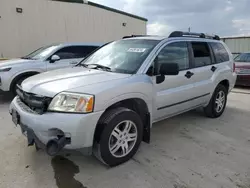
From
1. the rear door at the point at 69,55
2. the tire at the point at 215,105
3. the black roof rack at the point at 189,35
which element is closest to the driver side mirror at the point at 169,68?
the black roof rack at the point at 189,35

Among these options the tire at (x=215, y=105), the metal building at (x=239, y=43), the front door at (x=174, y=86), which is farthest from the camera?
the metal building at (x=239, y=43)

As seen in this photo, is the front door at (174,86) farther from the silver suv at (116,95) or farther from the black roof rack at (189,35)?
the black roof rack at (189,35)

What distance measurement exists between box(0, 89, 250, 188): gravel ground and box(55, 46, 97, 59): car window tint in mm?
3200

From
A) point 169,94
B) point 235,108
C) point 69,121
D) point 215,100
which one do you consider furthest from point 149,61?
point 235,108

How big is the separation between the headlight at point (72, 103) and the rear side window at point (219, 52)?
321 cm

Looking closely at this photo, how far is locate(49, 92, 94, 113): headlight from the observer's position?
2.48 meters

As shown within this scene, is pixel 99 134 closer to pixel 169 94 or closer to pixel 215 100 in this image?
pixel 169 94

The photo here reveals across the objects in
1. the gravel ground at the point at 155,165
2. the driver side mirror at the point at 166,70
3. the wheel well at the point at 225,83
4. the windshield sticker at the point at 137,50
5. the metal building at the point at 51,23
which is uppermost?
the metal building at the point at 51,23

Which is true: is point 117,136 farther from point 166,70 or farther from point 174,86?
point 174,86

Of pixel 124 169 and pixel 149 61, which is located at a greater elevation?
pixel 149 61

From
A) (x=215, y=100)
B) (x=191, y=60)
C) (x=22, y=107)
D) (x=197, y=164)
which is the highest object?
(x=191, y=60)

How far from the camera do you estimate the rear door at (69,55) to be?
6.62m

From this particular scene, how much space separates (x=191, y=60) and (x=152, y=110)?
1.31 meters

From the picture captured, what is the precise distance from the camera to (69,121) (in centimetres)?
244
